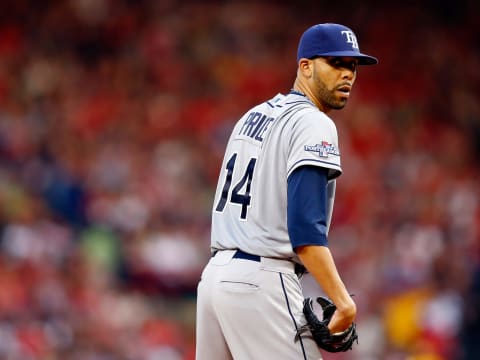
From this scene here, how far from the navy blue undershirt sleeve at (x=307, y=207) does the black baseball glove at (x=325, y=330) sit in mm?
236

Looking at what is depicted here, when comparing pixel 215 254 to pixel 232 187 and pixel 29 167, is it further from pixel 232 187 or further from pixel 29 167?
pixel 29 167

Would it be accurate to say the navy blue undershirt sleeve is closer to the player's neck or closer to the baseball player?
the baseball player

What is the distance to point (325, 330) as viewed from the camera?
3504mm

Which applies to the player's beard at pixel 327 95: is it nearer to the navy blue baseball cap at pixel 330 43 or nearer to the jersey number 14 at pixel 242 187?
the navy blue baseball cap at pixel 330 43

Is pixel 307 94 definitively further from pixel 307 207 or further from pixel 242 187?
pixel 307 207

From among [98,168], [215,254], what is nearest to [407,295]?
[98,168]

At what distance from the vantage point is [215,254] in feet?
12.5

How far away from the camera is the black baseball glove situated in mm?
3512

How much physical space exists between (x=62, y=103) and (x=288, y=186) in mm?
8450

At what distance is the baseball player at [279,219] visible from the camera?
348cm

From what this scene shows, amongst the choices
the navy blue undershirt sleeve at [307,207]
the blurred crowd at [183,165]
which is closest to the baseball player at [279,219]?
the navy blue undershirt sleeve at [307,207]

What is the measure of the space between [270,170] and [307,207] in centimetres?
25

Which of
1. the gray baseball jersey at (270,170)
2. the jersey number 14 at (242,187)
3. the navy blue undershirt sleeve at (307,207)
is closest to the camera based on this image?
the navy blue undershirt sleeve at (307,207)

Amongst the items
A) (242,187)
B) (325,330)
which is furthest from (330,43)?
(325,330)
